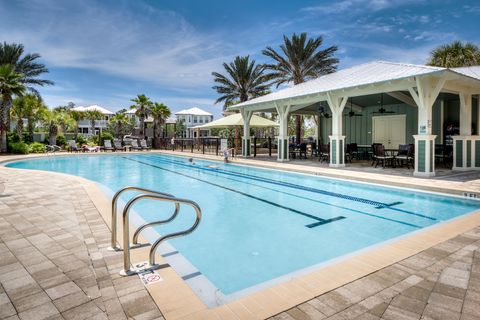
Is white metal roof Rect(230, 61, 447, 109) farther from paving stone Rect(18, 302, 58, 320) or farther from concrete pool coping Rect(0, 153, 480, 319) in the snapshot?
paving stone Rect(18, 302, 58, 320)

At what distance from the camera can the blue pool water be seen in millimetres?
4035

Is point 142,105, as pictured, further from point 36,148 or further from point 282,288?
point 282,288

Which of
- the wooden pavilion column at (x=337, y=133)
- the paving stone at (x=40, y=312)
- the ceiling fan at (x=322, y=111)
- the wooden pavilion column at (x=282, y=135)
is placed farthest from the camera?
the ceiling fan at (x=322, y=111)

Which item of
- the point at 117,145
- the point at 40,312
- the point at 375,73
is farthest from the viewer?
the point at 117,145

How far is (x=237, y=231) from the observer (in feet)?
17.6

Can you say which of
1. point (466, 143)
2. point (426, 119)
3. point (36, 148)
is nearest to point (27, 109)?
point (36, 148)

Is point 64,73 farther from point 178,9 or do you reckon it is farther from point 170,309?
point 170,309

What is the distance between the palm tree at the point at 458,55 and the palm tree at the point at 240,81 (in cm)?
1378

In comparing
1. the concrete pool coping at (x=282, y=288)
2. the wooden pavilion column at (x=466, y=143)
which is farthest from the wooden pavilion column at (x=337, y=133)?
the concrete pool coping at (x=282, y=288)

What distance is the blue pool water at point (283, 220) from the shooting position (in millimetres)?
4035

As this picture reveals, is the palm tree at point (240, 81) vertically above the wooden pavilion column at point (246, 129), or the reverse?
the palm tree at point (240, 81)

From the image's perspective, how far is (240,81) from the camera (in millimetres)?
25875

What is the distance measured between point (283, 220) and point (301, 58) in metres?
17.8

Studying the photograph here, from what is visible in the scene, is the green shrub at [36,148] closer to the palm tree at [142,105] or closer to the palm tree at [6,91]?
the palm tree at [6,91]
